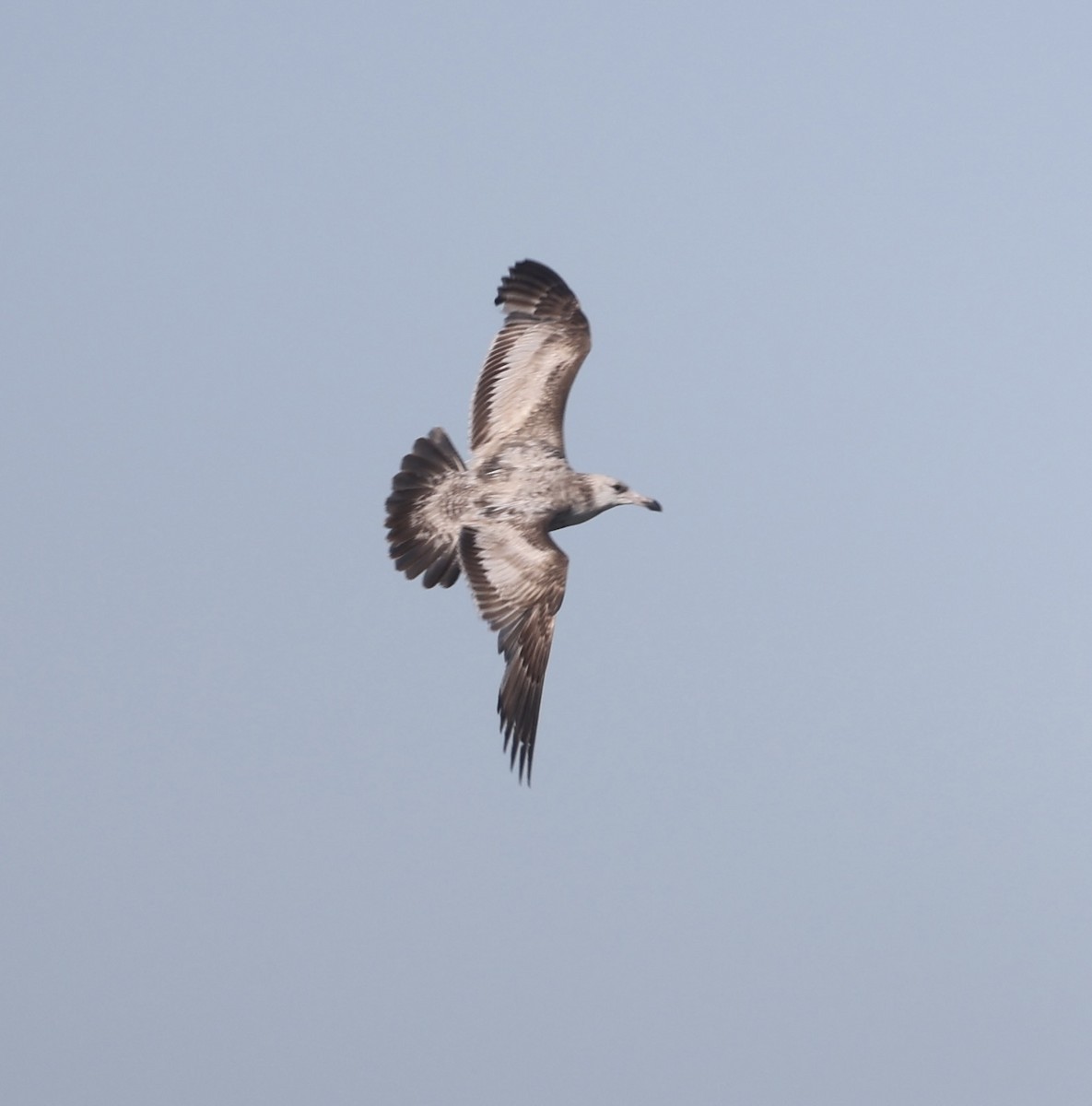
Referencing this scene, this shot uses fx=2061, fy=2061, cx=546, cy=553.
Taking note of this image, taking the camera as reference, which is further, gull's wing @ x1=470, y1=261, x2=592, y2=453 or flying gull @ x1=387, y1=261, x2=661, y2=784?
gull's wing @ x1=470, y1=261, x2=592, y2=453

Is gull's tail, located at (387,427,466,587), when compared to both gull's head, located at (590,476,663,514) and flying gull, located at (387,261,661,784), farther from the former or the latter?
gull's head, located at (590,476,663,514)

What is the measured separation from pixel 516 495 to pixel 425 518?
3.76 feet

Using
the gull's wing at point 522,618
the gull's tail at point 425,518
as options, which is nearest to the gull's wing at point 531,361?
the gull's tail at point 425,518

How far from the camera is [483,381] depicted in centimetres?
2622

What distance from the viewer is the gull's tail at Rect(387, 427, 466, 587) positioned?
955 inches

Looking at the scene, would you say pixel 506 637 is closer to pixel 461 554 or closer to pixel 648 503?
pixel 461 554

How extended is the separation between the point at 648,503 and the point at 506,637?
373 cm

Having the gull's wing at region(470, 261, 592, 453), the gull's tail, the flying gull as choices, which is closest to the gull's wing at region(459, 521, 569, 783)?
the flying gull

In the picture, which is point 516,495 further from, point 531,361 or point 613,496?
point 531,361

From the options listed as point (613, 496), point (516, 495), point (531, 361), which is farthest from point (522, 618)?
point (531, 361)

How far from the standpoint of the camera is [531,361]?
1035 inches

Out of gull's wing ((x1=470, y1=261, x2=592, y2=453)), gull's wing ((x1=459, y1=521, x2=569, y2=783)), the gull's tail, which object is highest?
gull's wing ((x1=470, y1=261, x2=592, y2=453))

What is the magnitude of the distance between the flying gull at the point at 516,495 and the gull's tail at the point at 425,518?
1 centimetres

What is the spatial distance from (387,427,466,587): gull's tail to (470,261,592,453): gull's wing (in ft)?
3.94
